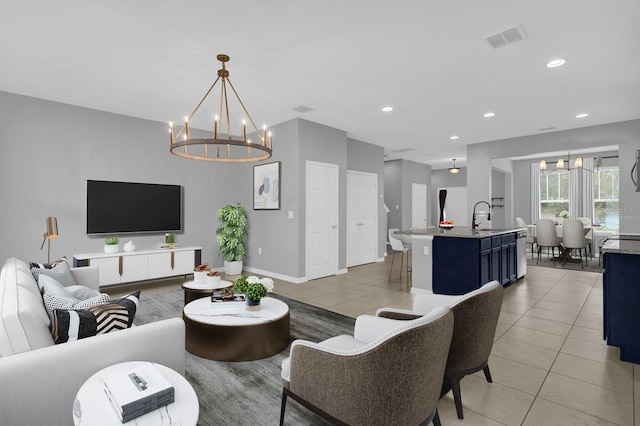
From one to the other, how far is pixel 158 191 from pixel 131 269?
4.58 feet

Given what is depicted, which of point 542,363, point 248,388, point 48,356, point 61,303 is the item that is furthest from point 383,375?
point 542,363

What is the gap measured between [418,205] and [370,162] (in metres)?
3.39

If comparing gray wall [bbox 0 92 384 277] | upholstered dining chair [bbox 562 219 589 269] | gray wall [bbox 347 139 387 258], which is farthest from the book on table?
upholstered dining chair [bbox 562 219 589 269]

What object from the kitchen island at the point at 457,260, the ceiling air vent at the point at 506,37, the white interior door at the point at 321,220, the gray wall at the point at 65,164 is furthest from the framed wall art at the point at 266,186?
the ceiling air vent at the point at 506,37

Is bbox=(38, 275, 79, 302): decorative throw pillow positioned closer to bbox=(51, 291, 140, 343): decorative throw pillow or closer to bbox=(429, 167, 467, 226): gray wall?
bbox=(51, 291, 140, 343): decorative throw pillow

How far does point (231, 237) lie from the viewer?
6195 mm

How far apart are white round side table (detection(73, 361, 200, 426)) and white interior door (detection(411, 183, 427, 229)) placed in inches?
372

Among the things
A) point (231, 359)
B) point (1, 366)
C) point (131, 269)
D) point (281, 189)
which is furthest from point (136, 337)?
point (281, 189)

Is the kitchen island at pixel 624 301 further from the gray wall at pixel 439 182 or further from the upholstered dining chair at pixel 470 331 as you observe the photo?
the gray wall at pixel 439 182

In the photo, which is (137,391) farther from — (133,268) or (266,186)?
(266,186)

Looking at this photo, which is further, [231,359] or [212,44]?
[212,44]

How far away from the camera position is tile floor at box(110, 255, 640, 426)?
2.04m

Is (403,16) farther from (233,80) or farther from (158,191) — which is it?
(158,191)

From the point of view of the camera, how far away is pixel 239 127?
6.27 meters
